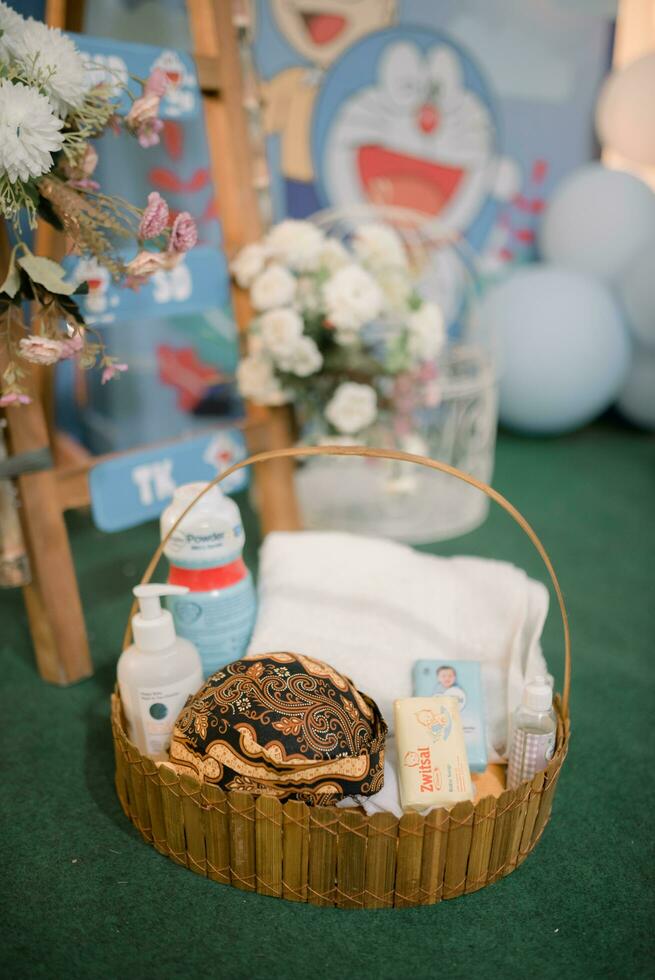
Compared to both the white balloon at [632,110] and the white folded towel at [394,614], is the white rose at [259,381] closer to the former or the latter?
the white folded towel at [394,614]

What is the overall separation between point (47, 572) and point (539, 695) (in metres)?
0.79

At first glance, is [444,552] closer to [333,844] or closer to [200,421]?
[200,421]

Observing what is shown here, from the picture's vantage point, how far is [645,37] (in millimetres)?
2895

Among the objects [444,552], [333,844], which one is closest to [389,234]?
[444,552]

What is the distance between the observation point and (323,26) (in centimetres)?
233

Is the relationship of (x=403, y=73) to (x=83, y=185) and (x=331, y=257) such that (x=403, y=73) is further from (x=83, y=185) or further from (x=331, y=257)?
(x=83, y=185)

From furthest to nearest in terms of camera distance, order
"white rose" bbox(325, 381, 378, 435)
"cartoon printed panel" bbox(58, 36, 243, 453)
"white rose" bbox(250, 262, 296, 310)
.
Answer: "cartoon printed panel" bbox(58, 36, 243, 453)
"white rose" bbox(325, 381, 378, 435)
"white rose" bbox(250, 262, 296, 310)

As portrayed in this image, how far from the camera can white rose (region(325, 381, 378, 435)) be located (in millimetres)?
1598

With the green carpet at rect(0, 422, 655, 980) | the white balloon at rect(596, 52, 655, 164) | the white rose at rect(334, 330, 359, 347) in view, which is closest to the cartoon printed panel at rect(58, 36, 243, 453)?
the white rose at rect(334, 330, 359, 347)

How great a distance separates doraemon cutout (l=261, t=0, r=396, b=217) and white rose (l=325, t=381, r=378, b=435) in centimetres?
108

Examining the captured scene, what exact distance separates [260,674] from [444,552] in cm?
96

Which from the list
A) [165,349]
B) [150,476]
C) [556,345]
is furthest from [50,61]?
[556,345]

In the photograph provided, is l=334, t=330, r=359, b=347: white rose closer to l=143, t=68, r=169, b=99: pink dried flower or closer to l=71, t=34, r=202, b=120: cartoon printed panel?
l=71, t=34, r=202, b=120: cartoon printed panel

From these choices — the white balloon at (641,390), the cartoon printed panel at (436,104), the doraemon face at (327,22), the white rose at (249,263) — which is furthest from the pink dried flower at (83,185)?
the white balloon at (641,390)
